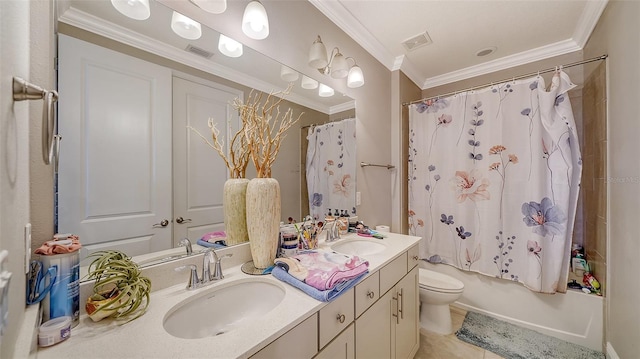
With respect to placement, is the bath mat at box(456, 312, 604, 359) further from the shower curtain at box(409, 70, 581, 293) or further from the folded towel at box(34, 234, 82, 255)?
the folded towel at box(34, 234, 82, 255)

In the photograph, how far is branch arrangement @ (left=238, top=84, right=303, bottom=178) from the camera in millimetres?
1162

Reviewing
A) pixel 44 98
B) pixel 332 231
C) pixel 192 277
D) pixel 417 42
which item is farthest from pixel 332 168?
pixel 44 98

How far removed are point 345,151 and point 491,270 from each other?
5.43 feet

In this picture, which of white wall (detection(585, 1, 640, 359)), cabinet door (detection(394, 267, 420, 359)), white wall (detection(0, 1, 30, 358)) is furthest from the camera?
cabinet door (detection(394, 267, 420, 359))

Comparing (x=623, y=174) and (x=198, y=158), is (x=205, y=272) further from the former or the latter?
(x=623, y=174)

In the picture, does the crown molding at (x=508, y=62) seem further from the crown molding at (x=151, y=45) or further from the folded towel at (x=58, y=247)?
the folded towel at (x=58, y=247)

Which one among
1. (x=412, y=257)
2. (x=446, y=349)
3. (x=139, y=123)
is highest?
(x=139, y=123)

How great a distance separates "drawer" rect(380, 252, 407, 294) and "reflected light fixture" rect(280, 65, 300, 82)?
3.94ft

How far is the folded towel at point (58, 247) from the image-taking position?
0.64 metres

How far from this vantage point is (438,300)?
1835 millimetres

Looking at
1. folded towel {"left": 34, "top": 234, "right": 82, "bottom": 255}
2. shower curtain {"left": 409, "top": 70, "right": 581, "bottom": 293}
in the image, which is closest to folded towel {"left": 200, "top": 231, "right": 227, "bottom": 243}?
folded towel {"left": 34, "top": 234, "right": 82, "bottom": 255}

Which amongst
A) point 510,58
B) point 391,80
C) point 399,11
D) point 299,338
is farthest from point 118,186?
point 510,58

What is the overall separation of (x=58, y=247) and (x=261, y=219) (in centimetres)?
62

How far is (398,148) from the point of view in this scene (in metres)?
2.38
